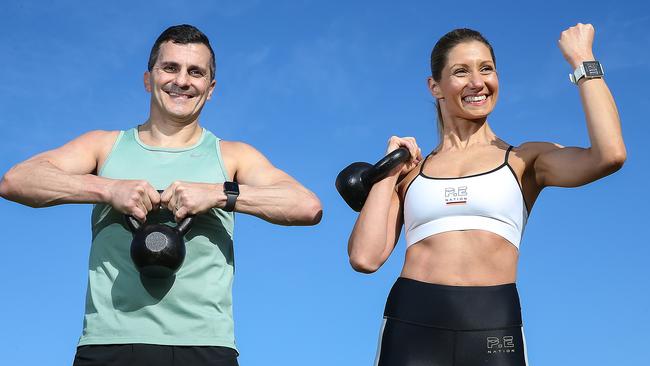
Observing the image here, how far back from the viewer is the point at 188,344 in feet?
14.9

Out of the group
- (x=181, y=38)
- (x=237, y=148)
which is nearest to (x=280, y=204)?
(x=237, y=148)

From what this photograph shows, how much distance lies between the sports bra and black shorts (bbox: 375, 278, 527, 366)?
0.39 meters

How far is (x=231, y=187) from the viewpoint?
4785mm

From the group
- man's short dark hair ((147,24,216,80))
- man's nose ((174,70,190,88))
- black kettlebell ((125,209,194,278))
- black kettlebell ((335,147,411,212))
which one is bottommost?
black kettlebell ((125,209,194,278))

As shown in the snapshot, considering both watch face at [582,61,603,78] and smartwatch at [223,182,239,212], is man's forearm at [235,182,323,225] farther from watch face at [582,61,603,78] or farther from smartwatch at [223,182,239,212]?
watch face at [582,61,603,78]

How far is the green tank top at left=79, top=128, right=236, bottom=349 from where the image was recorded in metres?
4.57

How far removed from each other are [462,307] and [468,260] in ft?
1.01

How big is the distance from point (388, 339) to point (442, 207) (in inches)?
36.3

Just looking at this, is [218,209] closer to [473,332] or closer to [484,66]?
[473,332]

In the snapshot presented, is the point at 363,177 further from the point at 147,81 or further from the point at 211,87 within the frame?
the point at 147,81

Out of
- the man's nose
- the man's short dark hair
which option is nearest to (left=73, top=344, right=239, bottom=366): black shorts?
the man's nose

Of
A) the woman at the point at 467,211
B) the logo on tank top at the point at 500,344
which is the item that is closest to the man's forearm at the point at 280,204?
the woman at the point at 467,211

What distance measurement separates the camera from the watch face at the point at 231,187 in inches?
188

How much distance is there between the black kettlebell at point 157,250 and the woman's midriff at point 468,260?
152 centimetres
